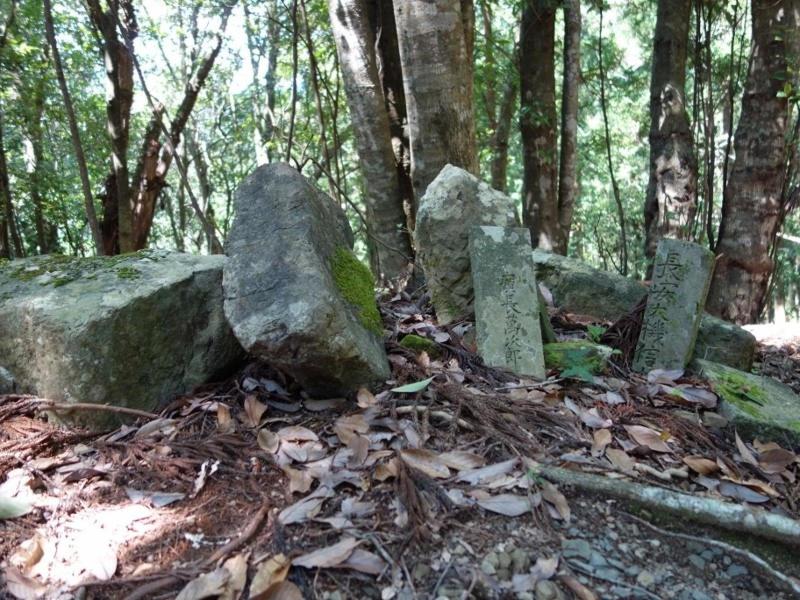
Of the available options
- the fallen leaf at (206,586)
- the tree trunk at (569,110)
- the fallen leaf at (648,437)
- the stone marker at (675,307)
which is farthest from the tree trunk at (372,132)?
the fallen leaf at (206,586)

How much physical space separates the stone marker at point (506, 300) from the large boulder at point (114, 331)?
1427mm

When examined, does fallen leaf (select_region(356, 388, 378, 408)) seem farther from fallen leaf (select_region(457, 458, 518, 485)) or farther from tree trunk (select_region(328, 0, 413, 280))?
tree trunk (select_region(328, 0, 413, 280))

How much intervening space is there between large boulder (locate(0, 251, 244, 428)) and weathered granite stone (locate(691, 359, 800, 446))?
8.52 feet

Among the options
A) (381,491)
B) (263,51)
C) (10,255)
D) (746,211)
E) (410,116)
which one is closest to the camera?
(381,491)

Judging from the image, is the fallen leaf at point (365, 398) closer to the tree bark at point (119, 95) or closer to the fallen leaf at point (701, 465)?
the fallen leaf at point (701, 465)

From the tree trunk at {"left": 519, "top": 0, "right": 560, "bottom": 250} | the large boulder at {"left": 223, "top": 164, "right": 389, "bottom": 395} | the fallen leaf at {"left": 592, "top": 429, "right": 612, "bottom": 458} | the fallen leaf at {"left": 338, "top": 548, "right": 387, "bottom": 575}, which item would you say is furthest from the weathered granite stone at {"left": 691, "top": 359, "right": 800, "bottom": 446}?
the tree trunk at {"left": 519, "top": 0, "right": 560, "bottom": 250}

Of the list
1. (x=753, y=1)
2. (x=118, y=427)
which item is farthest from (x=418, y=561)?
(x=753, y=1)

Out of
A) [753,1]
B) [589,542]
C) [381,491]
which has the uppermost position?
[753,1]

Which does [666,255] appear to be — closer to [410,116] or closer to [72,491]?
[410,116]

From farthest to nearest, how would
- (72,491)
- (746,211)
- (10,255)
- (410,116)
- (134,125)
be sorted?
(134,125) → (10,255) → (746,211) → (410,116) → (72,491)

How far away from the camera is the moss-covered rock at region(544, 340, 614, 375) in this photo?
348cm

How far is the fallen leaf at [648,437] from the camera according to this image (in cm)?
267

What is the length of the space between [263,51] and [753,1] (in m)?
9.87

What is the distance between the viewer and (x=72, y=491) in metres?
2.34
